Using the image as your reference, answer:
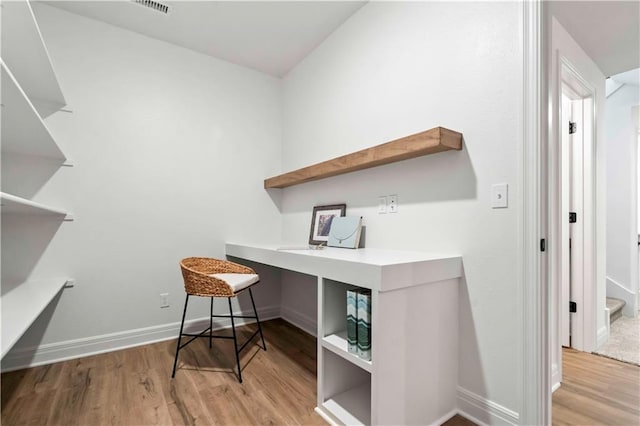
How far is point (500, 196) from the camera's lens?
151cm

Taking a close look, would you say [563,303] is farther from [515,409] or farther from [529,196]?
[529,196]

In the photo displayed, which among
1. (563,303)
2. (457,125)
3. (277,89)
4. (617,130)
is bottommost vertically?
(563,303)

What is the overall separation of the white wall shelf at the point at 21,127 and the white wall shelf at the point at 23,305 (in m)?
0.88

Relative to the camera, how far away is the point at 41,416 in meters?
1.59

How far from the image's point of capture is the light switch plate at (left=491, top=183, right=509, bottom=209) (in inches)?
58.4

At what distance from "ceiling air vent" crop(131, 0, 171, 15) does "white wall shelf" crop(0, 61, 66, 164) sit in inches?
46.5

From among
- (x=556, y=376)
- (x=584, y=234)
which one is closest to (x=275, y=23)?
(x=584, y=234)

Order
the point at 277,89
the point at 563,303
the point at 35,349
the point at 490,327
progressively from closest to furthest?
the point at 490,327 < the point at 35,349 < the point at 563,303 < the point at 277,89

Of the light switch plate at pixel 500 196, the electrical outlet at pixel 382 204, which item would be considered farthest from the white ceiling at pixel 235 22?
the light switch plate at pixel 500 196

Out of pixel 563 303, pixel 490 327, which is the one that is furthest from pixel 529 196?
pixel 563 303

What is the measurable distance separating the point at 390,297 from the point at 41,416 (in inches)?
72.2

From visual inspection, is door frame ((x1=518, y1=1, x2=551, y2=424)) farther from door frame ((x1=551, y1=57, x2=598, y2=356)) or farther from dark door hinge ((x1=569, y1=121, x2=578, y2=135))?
dark door hinge ((x1=569, y1=121, x2=578, y2=135))

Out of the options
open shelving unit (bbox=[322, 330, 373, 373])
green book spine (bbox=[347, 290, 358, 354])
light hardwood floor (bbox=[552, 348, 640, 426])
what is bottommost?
light hardwood floor (bbox=[552, 348, 640, 426])

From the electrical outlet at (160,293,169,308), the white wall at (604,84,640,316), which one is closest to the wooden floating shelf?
the electrical outlet at (160,293,169,308)
